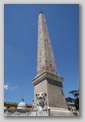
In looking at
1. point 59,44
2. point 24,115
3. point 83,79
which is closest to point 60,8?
point 59,44

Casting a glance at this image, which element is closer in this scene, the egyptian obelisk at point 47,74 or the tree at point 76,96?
the tree at point 76,96

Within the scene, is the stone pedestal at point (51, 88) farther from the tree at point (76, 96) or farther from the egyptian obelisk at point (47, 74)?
the tree at point (76, 96)

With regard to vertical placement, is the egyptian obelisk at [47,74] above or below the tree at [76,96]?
above

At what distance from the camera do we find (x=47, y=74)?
568cm

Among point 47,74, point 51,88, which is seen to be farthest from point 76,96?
point 47,74

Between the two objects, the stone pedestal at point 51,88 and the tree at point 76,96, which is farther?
the stone pedestal at point 51,88

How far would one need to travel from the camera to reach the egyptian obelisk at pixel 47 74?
5500 millimetres

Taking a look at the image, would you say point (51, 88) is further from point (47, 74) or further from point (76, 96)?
point (76, 96)

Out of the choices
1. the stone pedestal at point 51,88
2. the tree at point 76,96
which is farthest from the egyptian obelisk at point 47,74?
the tree at point 76,96

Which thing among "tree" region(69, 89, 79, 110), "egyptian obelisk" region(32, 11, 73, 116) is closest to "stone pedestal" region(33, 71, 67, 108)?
"egyptian obelisk" region(32, 11, 73, 116)

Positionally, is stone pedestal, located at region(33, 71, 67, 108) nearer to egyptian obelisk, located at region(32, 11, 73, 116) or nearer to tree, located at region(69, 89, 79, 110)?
egyptian obelisk, located at region(32, 11, 73, 116)

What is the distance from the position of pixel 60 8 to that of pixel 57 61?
3.42 feet

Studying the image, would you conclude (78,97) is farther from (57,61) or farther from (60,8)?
(60,8)

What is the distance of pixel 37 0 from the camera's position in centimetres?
515
